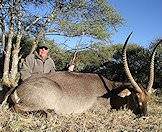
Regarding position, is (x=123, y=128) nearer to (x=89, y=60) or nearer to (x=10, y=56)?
(x=89, y=60)

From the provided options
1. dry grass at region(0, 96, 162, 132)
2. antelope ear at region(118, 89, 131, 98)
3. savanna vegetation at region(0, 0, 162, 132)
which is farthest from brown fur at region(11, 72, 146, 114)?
savanna vegetation at region(0, 0, 162, 132)

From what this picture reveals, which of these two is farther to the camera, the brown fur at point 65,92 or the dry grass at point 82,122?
the brown fur at point 65,92

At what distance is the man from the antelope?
133cm

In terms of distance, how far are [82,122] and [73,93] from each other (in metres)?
1.32

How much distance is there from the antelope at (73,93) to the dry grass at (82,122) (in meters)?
0.22

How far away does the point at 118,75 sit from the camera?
54.0 feet

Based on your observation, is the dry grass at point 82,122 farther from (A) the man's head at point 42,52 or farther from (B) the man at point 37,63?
(A) the man's head at point 42,52

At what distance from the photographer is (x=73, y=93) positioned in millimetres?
7836

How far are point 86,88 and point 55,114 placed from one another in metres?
1.23

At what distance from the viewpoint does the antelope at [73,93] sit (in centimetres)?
723

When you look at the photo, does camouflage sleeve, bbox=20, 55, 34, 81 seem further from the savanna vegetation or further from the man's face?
the savanna vegetation

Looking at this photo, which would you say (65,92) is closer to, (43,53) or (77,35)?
(43,53)

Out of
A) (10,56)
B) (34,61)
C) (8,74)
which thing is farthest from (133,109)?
(10,56)

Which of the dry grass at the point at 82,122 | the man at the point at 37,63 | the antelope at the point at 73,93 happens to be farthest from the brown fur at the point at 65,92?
the man at the point at 37,63
